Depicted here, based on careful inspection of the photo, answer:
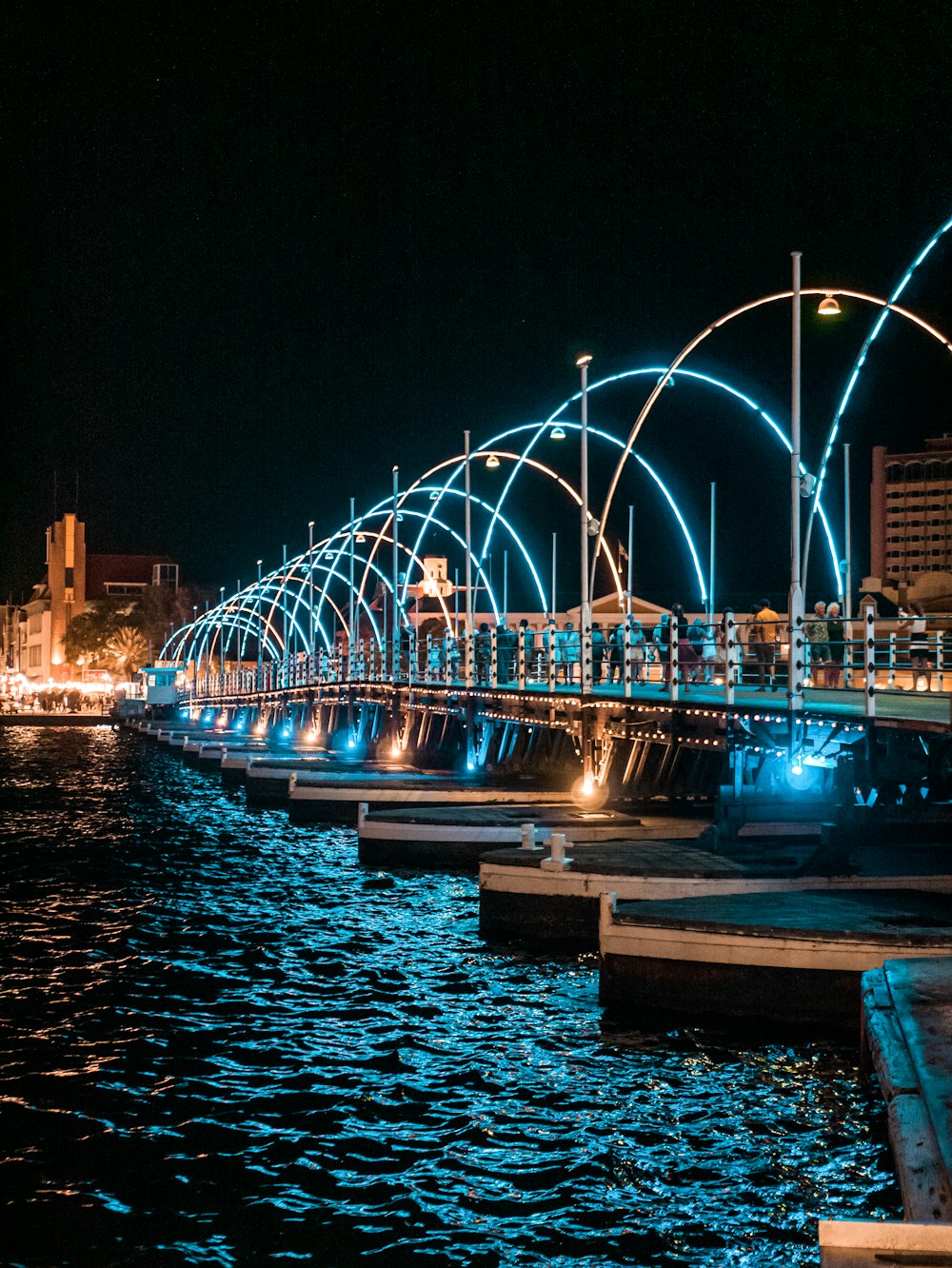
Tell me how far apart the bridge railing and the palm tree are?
10105 centimetres

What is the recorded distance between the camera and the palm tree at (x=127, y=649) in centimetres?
18950

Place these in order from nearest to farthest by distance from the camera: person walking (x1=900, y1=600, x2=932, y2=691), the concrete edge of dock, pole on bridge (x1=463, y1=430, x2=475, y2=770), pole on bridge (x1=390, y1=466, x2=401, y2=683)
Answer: the concrete edge of dock → person walking (x1=900, y1=600, x2=932, y2=691) → pole on bridge (x1=463, y1=430, x2=475, y2=770) → pole on bridge (x1=390, y1=466, x2=401, y2=683)

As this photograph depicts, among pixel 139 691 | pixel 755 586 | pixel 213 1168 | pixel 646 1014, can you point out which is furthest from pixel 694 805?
pixel 139 691

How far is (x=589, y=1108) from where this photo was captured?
15453mm

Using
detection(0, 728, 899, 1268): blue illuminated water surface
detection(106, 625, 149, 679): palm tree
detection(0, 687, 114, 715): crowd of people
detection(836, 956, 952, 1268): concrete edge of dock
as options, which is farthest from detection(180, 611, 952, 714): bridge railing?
detection(106, 625, 149, 679): palm tree

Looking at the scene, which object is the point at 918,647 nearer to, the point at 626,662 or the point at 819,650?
the point at 626,662

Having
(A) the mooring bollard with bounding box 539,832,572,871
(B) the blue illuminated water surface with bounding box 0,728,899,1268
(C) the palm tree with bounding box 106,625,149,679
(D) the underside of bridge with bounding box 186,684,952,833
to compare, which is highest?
(C) the palm tree with bounding box 106,625,149,679

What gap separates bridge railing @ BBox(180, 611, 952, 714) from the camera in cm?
2669

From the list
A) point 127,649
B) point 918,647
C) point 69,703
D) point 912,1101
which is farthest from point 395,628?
point 127,649

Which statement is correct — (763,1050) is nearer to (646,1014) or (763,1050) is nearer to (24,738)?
(646,1014)

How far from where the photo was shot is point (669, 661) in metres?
30.5

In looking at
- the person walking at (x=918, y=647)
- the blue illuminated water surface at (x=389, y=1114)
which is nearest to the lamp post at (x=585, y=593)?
the person walking at (x=918, y=647)

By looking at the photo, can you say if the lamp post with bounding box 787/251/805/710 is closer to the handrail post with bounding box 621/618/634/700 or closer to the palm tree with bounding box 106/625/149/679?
the handrail post with bounding box 621/618/634/700

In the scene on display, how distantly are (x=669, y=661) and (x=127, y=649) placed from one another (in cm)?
16724
